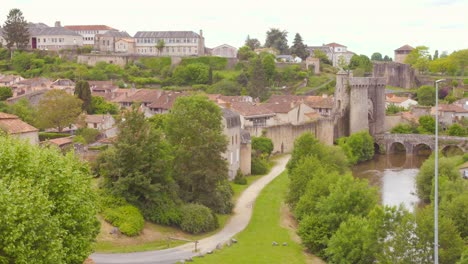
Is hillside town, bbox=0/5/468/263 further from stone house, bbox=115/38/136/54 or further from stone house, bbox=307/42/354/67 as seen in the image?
stone house, bbox=307/42/354/67

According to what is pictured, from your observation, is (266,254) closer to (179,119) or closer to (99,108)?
(179,119)

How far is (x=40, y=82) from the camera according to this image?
79.8 meters

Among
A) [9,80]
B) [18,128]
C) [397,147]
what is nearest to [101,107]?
[9,80]

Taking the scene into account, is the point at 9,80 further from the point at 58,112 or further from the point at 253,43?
the point at 253,43

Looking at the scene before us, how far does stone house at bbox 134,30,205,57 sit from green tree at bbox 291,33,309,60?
22.1 m

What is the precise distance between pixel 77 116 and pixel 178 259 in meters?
30.8

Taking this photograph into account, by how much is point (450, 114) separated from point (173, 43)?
4831 cm

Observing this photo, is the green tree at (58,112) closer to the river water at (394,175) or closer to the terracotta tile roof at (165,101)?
the terracotta tile roof at (165,101)

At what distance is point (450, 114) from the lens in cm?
7931

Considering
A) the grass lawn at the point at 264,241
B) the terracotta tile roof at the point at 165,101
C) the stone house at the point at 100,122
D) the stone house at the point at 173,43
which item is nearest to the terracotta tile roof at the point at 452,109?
the terracotta tile roof at the point at 165,101

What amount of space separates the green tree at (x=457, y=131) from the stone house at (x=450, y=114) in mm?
5373

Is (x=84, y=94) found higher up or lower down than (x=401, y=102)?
higher up

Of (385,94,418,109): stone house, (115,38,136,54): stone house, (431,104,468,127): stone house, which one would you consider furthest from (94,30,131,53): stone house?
(431,104,468,127): stone house

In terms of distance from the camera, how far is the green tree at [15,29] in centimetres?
10206
